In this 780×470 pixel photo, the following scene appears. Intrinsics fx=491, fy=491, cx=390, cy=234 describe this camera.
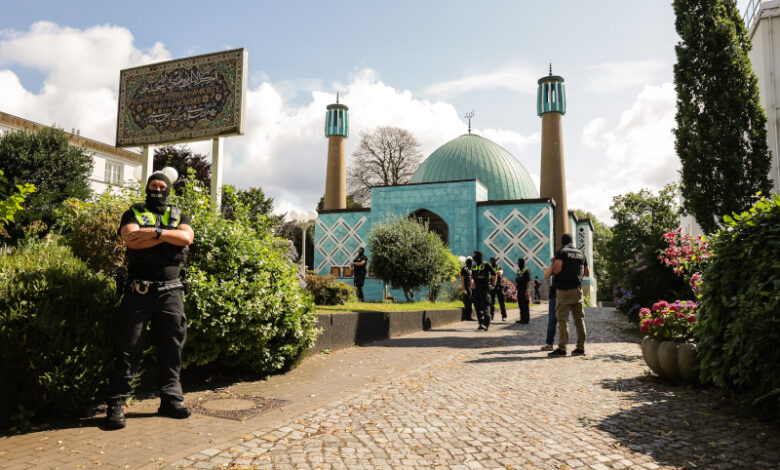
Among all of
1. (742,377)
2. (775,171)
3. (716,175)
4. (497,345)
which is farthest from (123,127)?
(775,171)

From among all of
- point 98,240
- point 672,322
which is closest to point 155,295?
point 98,240

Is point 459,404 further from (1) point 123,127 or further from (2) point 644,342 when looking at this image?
(1) point 123,127

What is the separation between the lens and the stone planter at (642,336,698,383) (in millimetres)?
5555

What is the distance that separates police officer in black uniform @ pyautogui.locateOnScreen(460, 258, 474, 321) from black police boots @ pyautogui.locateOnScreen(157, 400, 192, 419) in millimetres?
9828

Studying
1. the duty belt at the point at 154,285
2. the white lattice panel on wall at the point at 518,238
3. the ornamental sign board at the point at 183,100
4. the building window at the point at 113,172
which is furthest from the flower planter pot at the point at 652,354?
the building window at the point at 113,172

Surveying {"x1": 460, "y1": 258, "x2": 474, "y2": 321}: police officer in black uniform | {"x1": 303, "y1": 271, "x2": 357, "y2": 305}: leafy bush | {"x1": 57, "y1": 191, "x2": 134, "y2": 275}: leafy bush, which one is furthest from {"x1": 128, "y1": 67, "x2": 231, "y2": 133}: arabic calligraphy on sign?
{"x1": 460, "y1": 258, "x2": 474, "y2": 321}: police officer in black uniform

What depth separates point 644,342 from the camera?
6344mm

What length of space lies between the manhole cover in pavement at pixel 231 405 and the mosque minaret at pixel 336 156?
38.2m

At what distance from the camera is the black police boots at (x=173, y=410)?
425cm

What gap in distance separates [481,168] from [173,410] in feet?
130

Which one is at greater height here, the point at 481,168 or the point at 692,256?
the point at 481,168

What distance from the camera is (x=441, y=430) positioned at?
4070 mm

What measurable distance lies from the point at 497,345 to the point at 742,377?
545 cm

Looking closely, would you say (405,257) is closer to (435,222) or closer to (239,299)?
(239,299)
